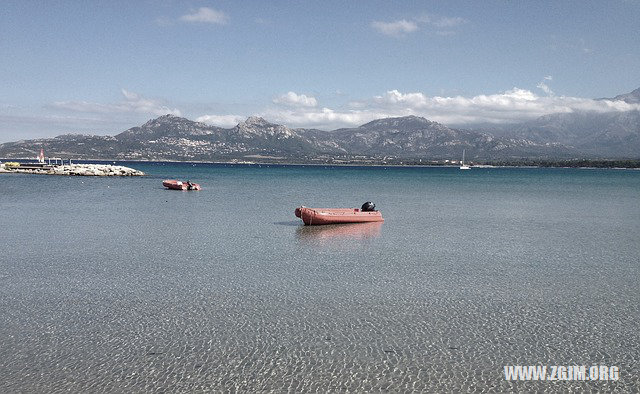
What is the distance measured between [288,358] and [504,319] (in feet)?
30.2

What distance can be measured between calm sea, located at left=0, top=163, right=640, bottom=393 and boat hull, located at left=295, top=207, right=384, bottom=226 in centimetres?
438

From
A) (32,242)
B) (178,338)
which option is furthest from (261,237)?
(178,338)

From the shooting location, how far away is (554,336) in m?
17.7

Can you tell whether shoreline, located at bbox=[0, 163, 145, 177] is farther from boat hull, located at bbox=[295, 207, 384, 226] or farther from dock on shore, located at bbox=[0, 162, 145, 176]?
boat hull, located at bbox=[295, 207, 384, 226]

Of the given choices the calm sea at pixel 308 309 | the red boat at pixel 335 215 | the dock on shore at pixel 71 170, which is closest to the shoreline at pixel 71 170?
the dock on shore at pixel 71 170

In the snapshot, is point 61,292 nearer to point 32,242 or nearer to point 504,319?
point 32,242

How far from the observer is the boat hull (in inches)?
1795

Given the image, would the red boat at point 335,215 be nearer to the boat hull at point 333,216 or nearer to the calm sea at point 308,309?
the boat hull at point 333,216

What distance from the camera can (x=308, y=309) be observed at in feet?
66.8

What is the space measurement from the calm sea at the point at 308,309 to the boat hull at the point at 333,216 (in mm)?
4385

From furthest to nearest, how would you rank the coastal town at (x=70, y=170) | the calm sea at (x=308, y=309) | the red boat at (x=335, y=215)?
the coastal town at (x=70, y=170) → the red boat at (x=335, y=215) → the calm sea at (x=308, y=309)

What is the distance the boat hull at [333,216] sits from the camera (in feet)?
150

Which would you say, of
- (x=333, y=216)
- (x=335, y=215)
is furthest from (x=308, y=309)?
(x=335, y=215)

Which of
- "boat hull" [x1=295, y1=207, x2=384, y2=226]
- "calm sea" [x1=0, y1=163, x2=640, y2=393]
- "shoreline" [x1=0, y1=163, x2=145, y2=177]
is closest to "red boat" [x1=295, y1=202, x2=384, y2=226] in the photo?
"boat hull" [x1=295, y1=207, x2=384, y2=226]
